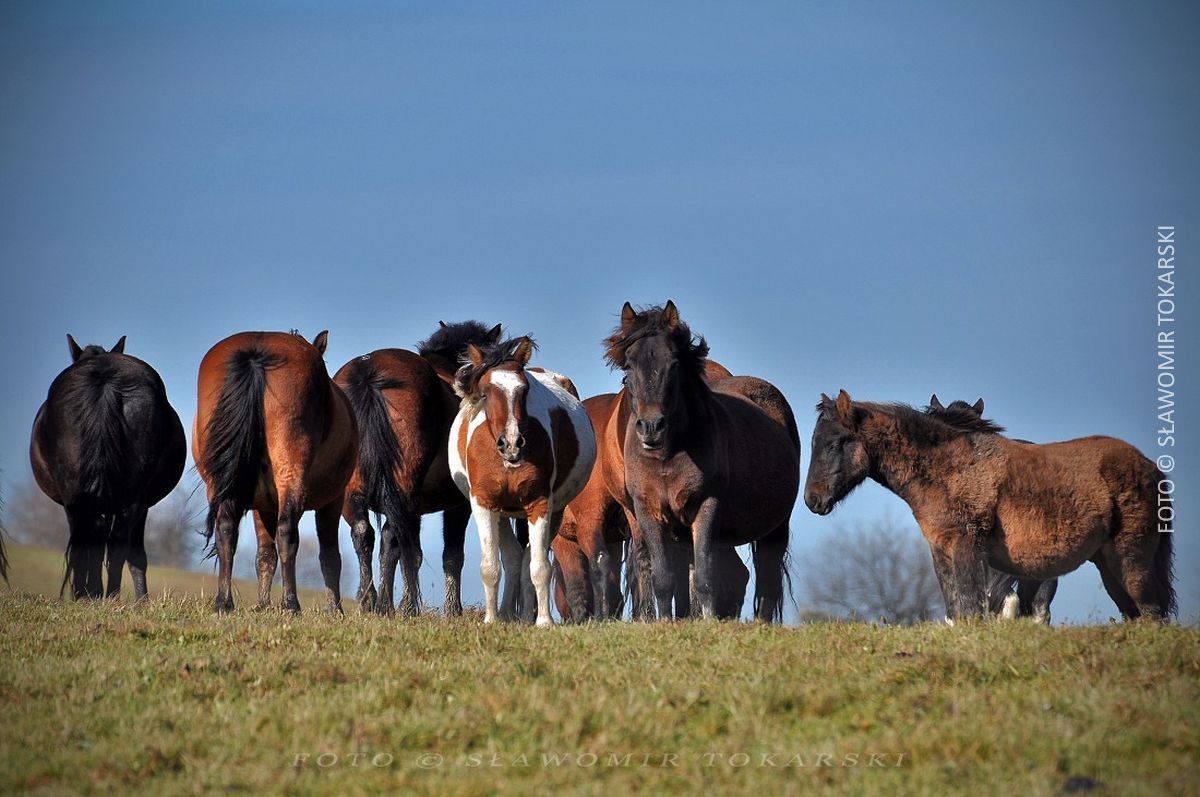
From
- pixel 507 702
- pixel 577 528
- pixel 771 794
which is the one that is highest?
pixel 577 528

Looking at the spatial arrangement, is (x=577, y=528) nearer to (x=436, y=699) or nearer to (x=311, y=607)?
(x=311, y=607)

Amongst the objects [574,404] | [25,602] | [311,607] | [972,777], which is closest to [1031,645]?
[972,777]

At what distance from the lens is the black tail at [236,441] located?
45.7 feet

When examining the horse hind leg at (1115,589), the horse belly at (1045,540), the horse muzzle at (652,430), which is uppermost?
the horse muzzle at (652,430)

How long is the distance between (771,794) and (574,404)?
825 cm

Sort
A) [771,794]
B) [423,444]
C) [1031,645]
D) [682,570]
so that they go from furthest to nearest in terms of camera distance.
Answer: [682,570], [423,444], [1031,645], [771,794]

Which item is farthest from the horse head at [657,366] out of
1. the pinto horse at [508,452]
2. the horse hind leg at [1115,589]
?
the horse hind leg at [1115,589]

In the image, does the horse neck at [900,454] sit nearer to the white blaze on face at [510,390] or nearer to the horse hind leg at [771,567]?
the horse hind leg at [771,567]

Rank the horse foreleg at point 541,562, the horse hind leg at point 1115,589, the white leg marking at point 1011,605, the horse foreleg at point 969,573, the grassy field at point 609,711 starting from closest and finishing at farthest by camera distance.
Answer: the grassy field at point 609,711, the horse foreleg at point 541,562, the horse foreleg at point 969,573, the horse hind leg at point 1115,589, the white leg marking at point 1011,605

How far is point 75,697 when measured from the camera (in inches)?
356

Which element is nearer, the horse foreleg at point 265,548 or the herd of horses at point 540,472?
the herd of horses at point 540,472

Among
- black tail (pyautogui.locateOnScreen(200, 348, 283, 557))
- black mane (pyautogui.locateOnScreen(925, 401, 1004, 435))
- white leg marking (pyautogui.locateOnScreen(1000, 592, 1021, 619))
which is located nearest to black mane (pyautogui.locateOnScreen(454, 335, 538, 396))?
black tail (pyautogui.locateOnScreen(200, 348, 283, 557))

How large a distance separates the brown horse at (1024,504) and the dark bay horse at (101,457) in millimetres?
7901

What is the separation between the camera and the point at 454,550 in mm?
15969
